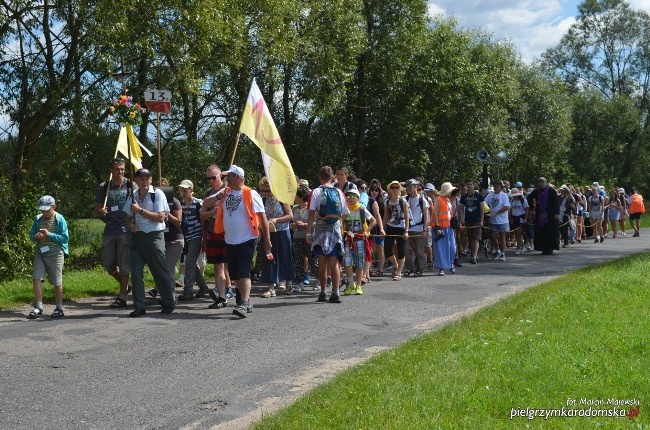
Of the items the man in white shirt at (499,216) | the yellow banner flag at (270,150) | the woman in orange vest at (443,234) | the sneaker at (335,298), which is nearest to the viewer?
the yellow banner flag at (270,150)

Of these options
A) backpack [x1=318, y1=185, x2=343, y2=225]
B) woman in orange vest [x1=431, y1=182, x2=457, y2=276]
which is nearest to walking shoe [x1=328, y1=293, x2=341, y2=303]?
backpack [x1=318, y1=185, x2=343, y2=225]

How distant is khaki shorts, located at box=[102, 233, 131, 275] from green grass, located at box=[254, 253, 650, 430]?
4.84 m

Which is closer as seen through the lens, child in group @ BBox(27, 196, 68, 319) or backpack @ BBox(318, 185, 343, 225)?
child in group @ BBox(27, 196, 68, 319)

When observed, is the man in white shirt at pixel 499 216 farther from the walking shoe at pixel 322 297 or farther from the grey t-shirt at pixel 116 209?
the grey t-shirt at pixel 116 209

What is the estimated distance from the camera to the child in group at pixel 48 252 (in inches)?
451

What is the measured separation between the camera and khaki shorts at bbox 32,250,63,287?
11500 millimetres

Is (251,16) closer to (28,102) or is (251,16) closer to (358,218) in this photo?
(28,102)

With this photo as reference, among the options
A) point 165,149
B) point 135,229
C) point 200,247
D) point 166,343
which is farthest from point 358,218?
point 165,149

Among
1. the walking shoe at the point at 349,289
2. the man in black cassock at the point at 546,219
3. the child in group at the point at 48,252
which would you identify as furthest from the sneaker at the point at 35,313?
the man in black cassock at the point at 546,219

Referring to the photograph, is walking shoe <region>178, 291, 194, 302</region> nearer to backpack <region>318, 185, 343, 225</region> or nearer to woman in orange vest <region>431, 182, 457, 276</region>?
backpack <region>318, 185, 343, 225</region>

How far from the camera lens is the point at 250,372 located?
8.22 metres

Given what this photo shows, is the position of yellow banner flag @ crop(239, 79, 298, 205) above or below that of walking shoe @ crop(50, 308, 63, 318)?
above

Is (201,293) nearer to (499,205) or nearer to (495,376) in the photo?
(495,376)

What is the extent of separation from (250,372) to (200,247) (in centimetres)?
537
